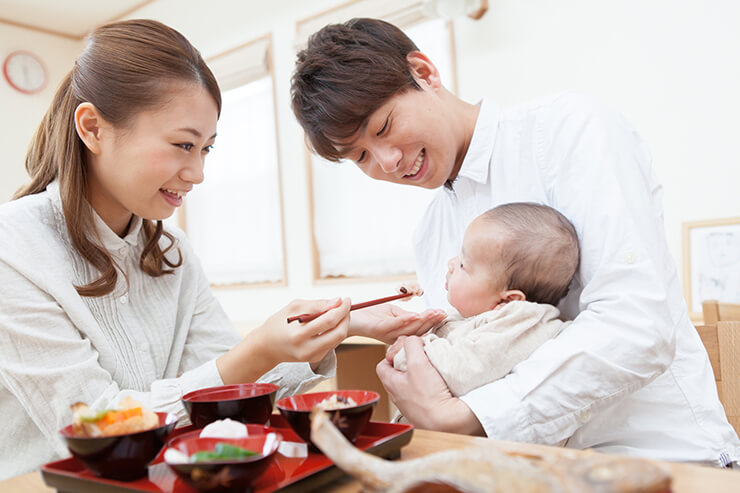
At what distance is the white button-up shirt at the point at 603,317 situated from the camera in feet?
3.43

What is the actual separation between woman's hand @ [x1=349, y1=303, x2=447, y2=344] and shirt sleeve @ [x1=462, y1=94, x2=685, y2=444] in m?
0.28

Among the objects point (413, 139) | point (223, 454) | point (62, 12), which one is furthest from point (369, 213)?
point (62, 12)

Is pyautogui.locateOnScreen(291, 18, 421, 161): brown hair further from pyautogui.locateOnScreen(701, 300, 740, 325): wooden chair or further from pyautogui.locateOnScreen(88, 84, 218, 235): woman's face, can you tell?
pyautogui.locateOnScreen(701, 300, 740, 325): wooden chair

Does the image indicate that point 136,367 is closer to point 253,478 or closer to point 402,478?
point 253,478

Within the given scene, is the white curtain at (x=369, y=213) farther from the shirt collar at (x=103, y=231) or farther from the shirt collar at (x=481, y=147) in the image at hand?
the shirt collar at (x=103, y=231)

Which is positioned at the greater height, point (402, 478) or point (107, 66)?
point (107, 66)

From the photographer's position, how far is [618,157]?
1.16 metres

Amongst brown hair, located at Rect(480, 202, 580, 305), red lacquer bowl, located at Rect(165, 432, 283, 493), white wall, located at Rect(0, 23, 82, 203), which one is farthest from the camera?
white wall, located at Rect(0, 23, 82, 203)

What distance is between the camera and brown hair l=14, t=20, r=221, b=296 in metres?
1.34

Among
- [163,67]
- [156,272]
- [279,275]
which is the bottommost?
[279,275]

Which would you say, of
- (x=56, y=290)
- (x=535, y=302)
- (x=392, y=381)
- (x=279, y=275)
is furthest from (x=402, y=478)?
(x=279, y=275)

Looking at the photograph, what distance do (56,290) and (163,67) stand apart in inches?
22.3

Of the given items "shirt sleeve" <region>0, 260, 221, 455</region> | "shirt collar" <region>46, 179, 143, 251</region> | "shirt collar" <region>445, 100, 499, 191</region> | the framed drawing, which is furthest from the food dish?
the framed drawing

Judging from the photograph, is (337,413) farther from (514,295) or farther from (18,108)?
(18,108)
